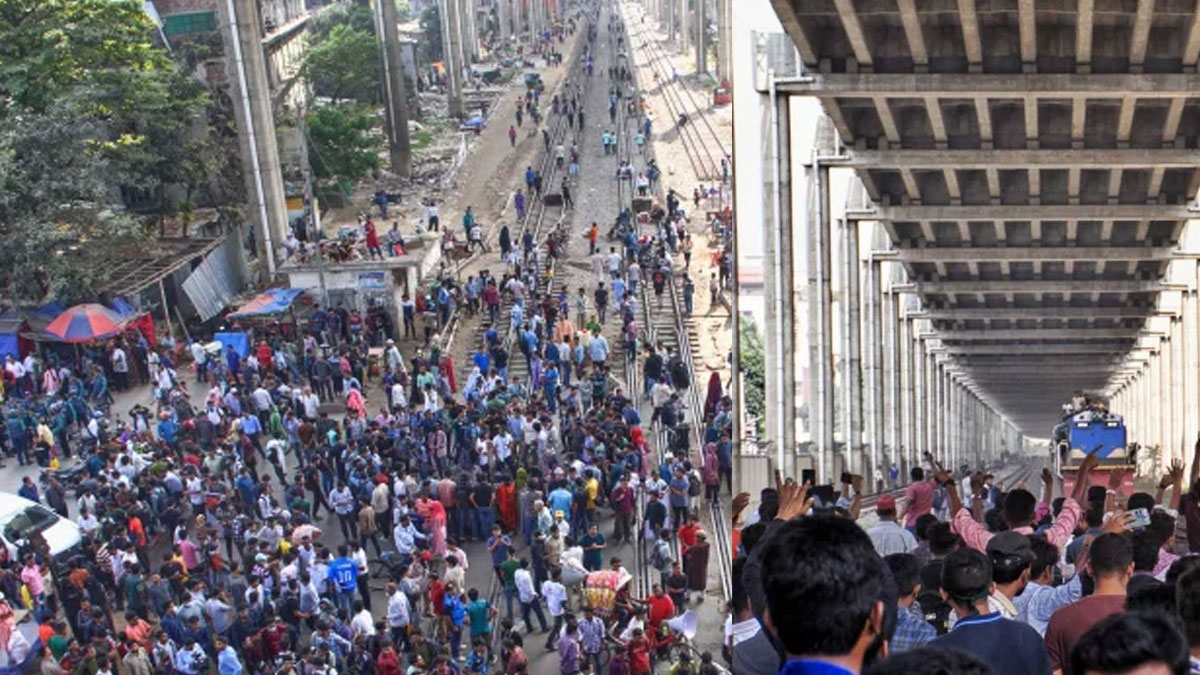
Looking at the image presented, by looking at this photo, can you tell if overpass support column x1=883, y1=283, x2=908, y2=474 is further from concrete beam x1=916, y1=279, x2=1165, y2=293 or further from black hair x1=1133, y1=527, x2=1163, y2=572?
black hair x1=1133, y1=527, x2=1163, y2=572

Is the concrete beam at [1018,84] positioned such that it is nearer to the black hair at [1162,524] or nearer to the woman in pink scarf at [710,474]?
the woman in pink scarf at [710,474]

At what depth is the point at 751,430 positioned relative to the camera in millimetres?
31297

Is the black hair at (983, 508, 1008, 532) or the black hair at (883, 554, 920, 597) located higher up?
the black hair at (883, 554, 920, 597)

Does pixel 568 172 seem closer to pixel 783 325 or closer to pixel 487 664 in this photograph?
pixel 783 325

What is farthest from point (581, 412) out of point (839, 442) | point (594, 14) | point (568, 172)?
point (594, 14)

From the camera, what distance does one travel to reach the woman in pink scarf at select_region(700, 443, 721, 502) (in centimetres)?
2053

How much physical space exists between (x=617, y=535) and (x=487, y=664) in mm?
3379

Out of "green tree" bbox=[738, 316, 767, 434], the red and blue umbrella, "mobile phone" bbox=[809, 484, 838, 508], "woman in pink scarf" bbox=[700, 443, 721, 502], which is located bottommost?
"green tree" bbox=[738, 316, 767, 434]

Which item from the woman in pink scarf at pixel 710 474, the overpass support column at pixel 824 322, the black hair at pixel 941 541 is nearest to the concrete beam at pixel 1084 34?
the woman in pink scarf at pixel 710 474

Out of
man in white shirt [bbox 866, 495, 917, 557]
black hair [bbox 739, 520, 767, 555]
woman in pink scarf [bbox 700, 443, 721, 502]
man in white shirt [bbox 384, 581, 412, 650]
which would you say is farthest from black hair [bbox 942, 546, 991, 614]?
woman in pink scarf [bbox 700, 443, 721, 502]

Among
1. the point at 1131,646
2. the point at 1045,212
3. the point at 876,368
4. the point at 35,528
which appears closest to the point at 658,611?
the point at 35,528

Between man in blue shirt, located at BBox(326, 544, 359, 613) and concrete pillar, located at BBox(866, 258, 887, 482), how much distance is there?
1834 cm

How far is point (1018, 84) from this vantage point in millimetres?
19094

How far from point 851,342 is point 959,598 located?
27754 millimetres
